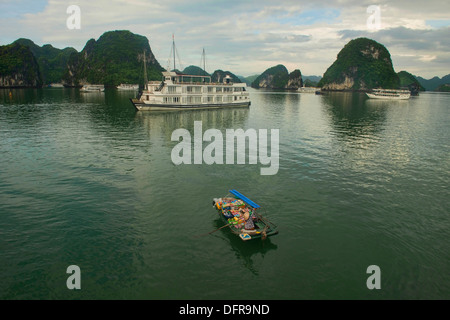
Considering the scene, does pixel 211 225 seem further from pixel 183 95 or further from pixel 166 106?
pixel 183 95

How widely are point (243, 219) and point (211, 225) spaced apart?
2742 mm

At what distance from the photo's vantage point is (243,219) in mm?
20297

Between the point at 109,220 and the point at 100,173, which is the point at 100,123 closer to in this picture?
the point at 100,173

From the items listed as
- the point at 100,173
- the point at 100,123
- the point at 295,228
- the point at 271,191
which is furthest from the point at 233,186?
the point at 100,123

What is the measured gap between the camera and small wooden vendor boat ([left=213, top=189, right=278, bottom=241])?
18.7 meters

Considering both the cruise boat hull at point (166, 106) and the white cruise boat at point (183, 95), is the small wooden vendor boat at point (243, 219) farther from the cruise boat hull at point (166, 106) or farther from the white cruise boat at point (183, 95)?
the white cruise boat at point (183, 95)

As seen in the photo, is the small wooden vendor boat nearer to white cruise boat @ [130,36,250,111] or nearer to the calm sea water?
the calm sea water

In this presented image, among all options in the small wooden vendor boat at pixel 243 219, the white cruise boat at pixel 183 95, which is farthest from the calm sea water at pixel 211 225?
the white cruise boat at pixel 183 95

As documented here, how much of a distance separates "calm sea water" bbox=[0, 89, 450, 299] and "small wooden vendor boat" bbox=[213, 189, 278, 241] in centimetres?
78

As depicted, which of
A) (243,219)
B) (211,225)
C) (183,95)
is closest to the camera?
(243,219)

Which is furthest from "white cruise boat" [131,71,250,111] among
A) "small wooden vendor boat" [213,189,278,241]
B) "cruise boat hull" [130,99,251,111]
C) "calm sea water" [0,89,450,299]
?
"small wooden vendor boat" [213,189,278,241]

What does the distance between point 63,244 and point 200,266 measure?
33.3 ft

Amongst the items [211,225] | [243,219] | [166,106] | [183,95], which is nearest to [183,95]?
[183,95]
